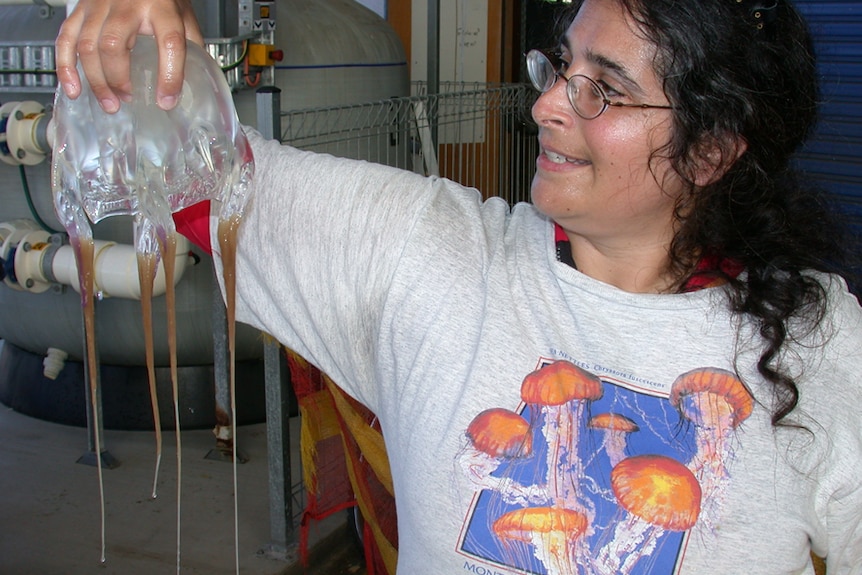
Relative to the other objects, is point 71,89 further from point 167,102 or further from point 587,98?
point 587,98

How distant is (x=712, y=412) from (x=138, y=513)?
6.34 ft

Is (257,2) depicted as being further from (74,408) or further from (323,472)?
(74,408)

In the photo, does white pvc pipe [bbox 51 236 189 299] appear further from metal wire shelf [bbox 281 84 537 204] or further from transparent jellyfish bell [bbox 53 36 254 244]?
transparent jellyfish bell [bbox 53 36 254 244]

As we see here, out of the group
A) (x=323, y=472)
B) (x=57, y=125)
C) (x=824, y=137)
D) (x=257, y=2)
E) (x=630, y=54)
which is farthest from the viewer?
(x=824, y=137)

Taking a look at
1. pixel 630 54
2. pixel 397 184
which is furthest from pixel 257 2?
pixel 630 54

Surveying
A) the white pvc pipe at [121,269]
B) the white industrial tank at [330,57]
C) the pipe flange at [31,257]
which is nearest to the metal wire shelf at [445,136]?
the white industrial tank at [330,57]

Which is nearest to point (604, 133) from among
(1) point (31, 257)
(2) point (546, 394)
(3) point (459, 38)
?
(2) point (546, 394)

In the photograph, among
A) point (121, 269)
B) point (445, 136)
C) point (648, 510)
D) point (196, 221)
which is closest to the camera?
point (648, 510)

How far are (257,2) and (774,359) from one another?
183 cm

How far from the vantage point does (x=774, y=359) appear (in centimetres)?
118

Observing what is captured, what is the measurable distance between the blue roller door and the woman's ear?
5.56ft

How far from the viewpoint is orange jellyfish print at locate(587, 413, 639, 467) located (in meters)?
1.16

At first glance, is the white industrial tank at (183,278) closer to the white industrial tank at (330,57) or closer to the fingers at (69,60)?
the white industrial tank at (330,57)

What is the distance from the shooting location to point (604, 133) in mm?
1178
